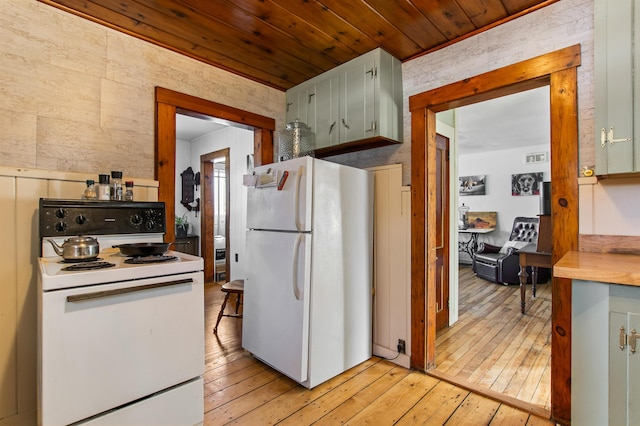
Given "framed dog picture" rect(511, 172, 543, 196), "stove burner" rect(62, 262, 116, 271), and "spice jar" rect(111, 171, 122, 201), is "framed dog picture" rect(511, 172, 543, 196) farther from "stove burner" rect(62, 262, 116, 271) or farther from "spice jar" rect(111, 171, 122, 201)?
"stove burner" rect(62, 262, 116, 271)

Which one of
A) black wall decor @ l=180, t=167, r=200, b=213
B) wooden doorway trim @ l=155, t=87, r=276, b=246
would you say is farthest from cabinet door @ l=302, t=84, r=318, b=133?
black wall decor @ l=180, t=167, r=200, b=213

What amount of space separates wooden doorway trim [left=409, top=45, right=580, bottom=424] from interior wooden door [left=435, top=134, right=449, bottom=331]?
0.84 meters

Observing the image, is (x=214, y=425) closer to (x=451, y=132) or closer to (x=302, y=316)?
(x=302, y=316)

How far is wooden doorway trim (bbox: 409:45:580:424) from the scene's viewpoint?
173 centimetres

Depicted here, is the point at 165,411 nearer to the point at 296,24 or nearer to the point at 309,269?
the point at 309,269

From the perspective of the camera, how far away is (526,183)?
615cm

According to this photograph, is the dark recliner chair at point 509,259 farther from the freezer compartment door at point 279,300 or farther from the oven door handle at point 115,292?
the oven door handle at point 115,292

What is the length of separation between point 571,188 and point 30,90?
2979 mm

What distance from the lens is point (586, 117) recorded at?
67.0 inches

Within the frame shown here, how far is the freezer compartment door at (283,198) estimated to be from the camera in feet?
6.90

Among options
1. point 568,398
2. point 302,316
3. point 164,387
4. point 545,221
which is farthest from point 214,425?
point 545,221

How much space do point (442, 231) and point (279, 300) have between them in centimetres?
184

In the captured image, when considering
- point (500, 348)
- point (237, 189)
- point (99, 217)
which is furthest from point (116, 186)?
point (500, 348)

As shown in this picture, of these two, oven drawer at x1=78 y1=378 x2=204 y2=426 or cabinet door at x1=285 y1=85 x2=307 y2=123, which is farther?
cabinet door at x1=285 y1=85 x2=307 y2=123
